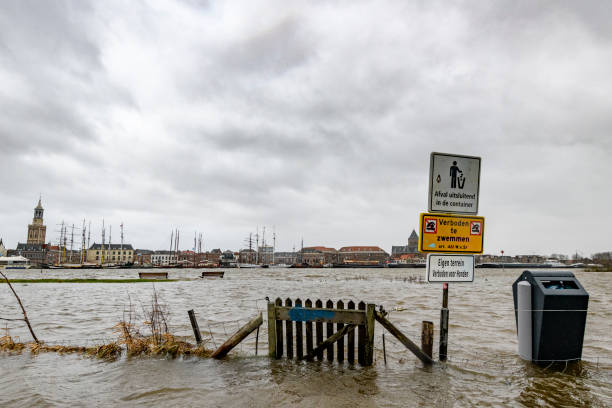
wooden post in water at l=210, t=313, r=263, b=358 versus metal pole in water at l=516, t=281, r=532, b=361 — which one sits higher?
metal pole in water at l=516, t=281, r=532, b=361

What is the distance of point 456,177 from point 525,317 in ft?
9.64

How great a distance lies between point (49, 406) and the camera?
21.3ft

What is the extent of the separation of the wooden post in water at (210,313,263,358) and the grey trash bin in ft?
17.2

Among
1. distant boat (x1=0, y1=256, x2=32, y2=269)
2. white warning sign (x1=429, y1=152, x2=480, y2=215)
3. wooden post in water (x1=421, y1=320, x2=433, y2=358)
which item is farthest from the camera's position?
distant boat (x1=0, y1=256, x2=32, y2=269)

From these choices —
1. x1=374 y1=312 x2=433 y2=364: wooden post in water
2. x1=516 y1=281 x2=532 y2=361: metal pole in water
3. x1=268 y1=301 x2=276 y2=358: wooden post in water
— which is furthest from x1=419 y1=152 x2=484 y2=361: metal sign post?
x1=268 y1=301 x2=276 y2=358: wooden post in water

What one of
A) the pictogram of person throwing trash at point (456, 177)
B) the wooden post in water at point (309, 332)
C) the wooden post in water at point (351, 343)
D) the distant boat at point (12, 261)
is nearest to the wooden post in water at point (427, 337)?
the wooden post in water at point (351, 343)

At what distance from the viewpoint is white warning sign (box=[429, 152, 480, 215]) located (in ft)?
23.3

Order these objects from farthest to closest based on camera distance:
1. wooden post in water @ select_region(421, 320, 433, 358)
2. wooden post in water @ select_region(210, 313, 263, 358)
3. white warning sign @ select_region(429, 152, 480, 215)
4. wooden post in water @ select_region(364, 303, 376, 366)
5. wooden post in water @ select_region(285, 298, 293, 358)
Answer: wooden post in water @ select_region(210, 313, 263, 358), wooden post in water @ select_region(285, 298, 293, 358), wooden post in water @ select_region(421, 320, 433, 358), wooden post in water @ select_region(364, 303, 376, 366), white warning sign @ select_region(429, 152, 480, 215)

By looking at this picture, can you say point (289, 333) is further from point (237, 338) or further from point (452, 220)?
point (452, 220)

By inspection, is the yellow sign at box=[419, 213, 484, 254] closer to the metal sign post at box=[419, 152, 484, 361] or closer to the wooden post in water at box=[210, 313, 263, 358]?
the metal sign post at box=[419, 152, 484, 361]

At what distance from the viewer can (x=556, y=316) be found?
24.0ft

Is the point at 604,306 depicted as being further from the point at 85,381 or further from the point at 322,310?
the point at 85,381

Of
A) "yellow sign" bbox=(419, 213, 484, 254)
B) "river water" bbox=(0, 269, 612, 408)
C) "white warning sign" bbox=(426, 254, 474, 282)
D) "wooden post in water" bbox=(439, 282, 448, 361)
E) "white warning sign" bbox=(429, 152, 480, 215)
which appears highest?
"white warning sign" bbox=(429, 152, 480, 215)

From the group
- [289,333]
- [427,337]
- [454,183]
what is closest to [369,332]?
[427,337]
